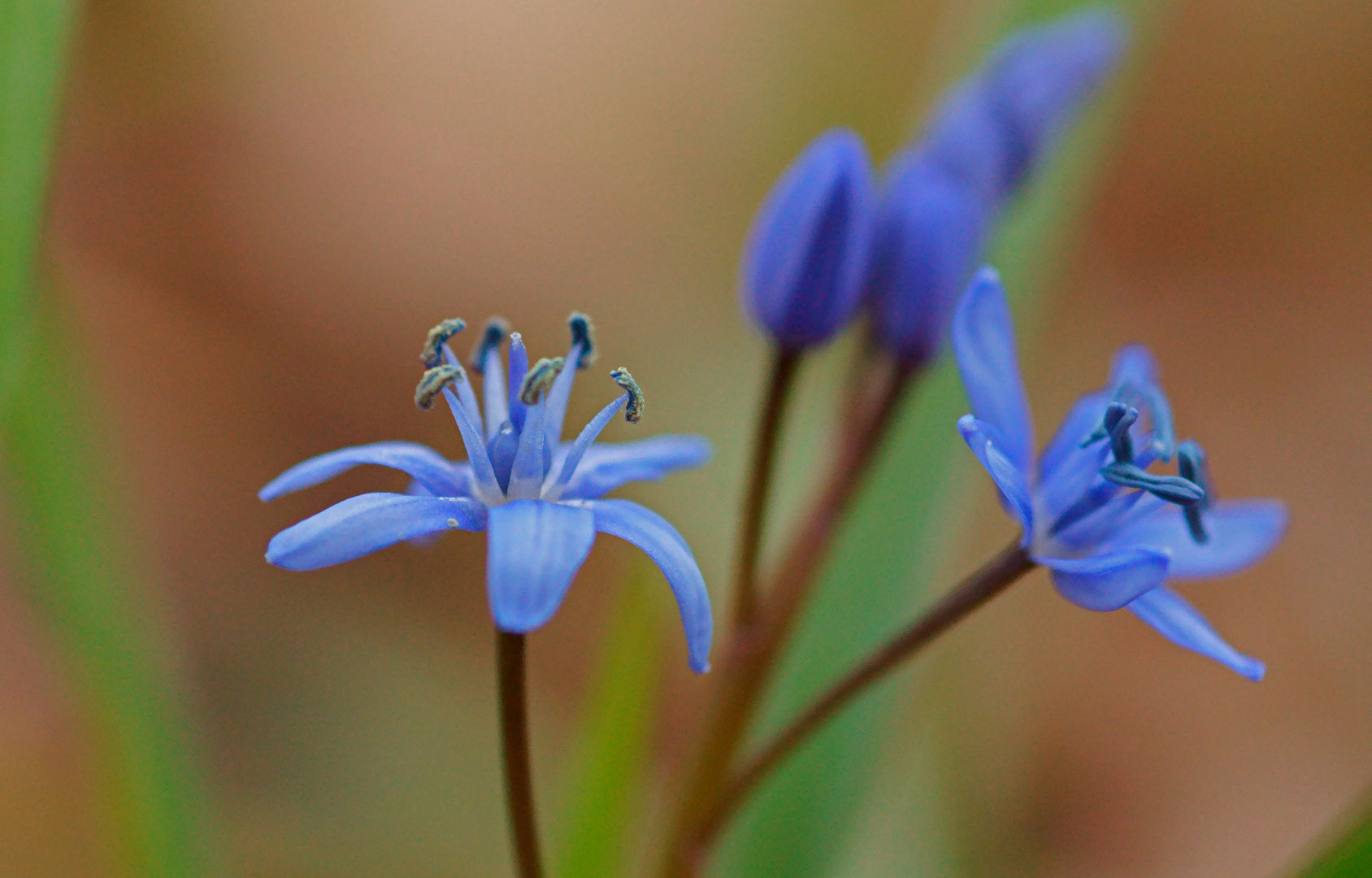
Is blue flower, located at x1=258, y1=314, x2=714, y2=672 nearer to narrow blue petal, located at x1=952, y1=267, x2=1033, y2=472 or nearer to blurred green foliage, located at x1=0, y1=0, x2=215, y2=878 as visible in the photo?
narrow blue petal, located at x1=952, y1=267, x2=1033, y2=472

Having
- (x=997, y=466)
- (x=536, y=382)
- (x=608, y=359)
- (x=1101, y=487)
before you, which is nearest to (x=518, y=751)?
(x=536, y=382)

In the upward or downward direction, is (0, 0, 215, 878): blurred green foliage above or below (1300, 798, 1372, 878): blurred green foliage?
above

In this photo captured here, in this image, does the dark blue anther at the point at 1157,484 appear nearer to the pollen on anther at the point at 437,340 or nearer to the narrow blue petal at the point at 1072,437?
the narrow blue petal at the point at 1072,437

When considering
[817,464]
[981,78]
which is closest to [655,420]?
[817,464]

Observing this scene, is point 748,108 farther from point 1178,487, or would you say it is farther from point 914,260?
point 1178,487

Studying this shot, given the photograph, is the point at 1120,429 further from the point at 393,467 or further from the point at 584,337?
the point at 393,467

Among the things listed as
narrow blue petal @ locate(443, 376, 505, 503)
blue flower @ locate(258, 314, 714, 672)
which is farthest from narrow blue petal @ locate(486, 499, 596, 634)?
narrow blue petal @ locate(443, 376, 505, 503)

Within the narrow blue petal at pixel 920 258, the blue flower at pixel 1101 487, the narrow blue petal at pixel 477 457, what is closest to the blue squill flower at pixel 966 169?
the narrow blue petal at pixel 920 258
